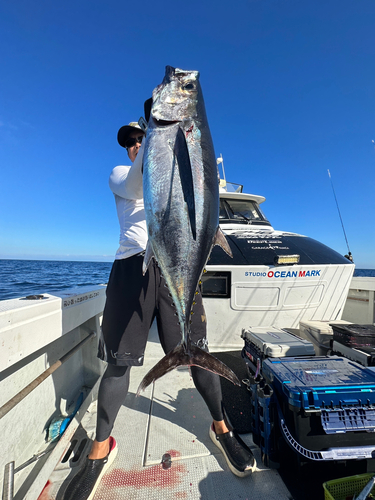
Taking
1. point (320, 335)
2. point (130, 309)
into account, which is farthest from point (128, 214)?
point (320, 335)

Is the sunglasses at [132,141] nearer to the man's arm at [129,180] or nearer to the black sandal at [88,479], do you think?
the man's arm at [129,180]

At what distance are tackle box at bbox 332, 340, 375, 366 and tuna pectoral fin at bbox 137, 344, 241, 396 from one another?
144cm

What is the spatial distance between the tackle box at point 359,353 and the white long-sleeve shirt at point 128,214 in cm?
223

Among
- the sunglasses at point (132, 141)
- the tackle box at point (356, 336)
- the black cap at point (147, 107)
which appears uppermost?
the black cap at point (147, 107)

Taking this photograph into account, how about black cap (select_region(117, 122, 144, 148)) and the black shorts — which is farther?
black cap (select_region(117, 122, 144, 148))

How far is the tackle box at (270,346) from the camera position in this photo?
2.46 m

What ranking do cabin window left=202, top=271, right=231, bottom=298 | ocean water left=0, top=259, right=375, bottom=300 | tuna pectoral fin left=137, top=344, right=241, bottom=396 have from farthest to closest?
ocean water left=0, top=259, right=375, bottom=300 < cabin window left=202, top=271, right=231, bottom=298 < tuna pectoral fin left=137, top=344, right=241, bottom=396

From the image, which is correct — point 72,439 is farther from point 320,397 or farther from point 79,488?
point 320,397

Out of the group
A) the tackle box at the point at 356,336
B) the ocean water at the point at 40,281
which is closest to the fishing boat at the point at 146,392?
the ocean water at the point at 40,281

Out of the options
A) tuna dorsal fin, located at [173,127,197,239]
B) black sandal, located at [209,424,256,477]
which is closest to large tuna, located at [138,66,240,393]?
tuna dorsal fin, located at [173,127,197,239]

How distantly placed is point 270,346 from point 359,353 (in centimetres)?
80

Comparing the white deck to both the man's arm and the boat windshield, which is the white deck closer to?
the man's arm

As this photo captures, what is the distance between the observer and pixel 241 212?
19.4ft

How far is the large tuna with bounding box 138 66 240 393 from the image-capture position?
1.39 metres
